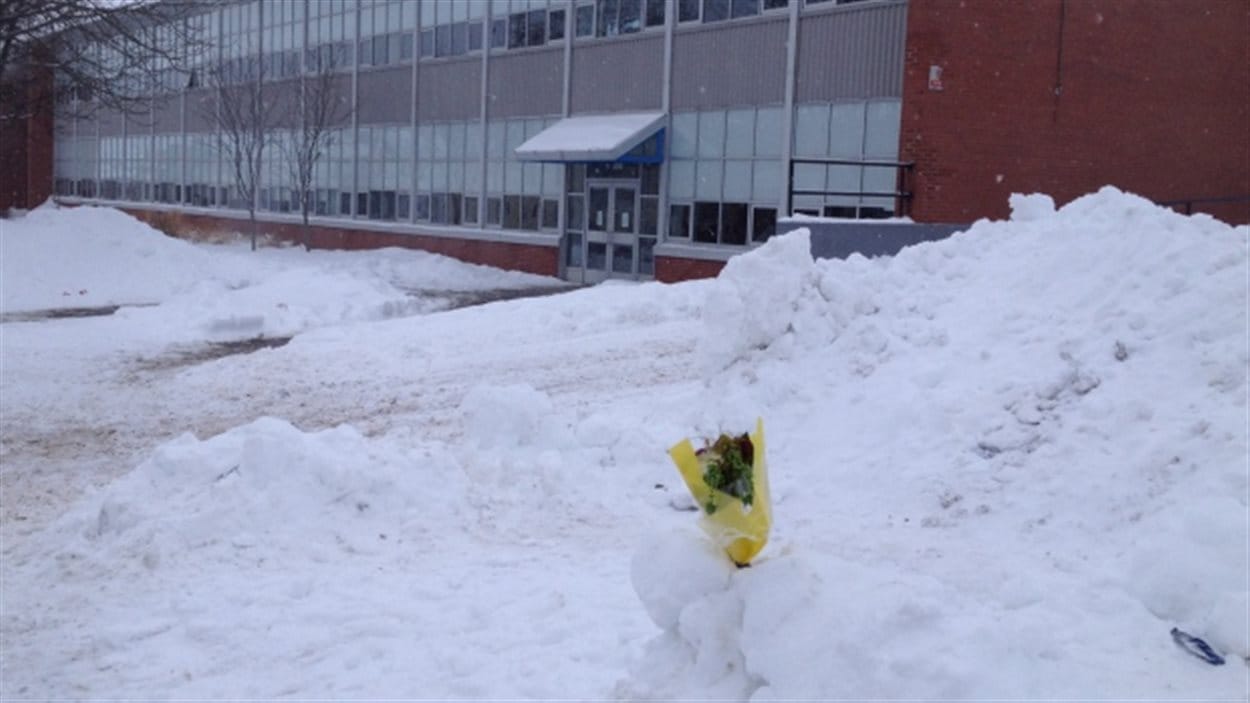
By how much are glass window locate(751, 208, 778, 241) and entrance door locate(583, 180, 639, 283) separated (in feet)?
13.6

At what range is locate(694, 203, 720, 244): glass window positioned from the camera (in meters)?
24.6

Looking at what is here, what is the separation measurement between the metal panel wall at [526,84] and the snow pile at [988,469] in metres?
19.0

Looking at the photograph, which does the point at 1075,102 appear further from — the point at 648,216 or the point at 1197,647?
the point at 1197,647

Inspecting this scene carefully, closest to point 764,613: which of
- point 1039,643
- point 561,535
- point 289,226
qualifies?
point 1039,643

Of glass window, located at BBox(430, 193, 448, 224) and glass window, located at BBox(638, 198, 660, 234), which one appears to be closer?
glass window, located at BBox(638, 198, 660, 234)

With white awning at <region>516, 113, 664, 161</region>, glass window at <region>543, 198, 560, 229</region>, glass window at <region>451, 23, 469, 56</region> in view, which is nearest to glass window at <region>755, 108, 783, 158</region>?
white awning at <region>516, 113, 664, 161</region>

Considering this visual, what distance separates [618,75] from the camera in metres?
27.4

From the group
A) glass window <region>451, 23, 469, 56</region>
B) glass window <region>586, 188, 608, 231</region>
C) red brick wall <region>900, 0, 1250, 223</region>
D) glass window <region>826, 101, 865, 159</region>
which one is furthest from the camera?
glass window <region>451, 23, 469, 56</region>

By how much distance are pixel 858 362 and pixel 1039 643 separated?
4.84 metres

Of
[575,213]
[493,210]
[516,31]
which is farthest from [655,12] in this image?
[493,210]

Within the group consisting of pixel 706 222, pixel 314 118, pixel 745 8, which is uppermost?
pixel 745 8

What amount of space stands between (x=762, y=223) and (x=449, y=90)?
13.3 meters

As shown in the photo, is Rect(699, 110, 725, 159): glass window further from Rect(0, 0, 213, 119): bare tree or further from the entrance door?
Rect(0, 0, 213, 119): bare tree

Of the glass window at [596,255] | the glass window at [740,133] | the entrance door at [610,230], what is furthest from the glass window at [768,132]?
the glass window at [596,255]
